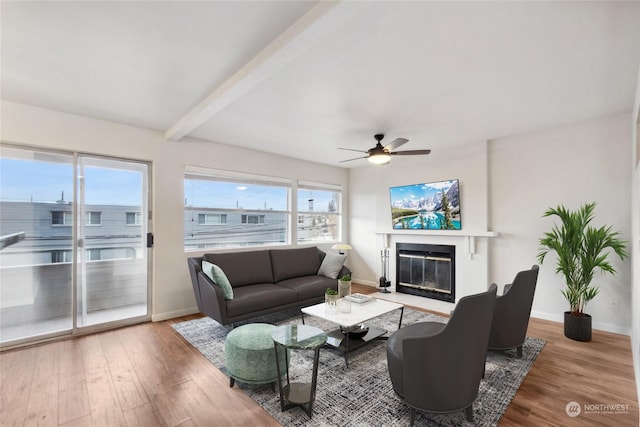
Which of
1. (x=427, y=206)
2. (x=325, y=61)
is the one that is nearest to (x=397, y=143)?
(x=325, y=61)

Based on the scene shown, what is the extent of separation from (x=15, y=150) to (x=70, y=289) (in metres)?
1.71

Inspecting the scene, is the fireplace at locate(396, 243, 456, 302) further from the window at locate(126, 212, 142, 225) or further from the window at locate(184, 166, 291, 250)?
the window at locate(126, 212, 142, 225)

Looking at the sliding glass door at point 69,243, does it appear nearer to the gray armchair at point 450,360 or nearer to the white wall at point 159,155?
the white wall at point 159,155

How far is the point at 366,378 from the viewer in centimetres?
251

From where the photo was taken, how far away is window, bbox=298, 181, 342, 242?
5.96 m

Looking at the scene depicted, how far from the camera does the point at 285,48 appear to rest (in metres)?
1.97

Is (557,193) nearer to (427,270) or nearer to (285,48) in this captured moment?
(427,270)

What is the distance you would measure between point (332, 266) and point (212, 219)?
84.1 inches

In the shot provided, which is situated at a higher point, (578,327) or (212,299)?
(212,299)

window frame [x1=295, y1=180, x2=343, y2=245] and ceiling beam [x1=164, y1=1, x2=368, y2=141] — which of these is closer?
ceiling beam [x1=164, y1=1, x2=368, y2=141]

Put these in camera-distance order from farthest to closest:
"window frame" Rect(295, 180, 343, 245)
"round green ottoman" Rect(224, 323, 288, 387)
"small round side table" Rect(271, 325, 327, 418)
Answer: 1. "window frame" Rect(295, 180, 343, 245)
2. "round green ottoman" Rect(224, 323, 288, 387)
3. "small round side table" Rect(271, 325, 327, 418)

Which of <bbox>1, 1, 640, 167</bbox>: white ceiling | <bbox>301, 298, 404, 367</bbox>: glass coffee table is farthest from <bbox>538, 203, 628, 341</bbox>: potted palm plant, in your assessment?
<bbox>301, 298, 404, 367</bbox>: glass coffee table

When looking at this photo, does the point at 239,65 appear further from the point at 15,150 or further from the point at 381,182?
the point at 381,182

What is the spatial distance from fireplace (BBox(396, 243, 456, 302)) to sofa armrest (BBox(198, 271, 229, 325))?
3.64m
